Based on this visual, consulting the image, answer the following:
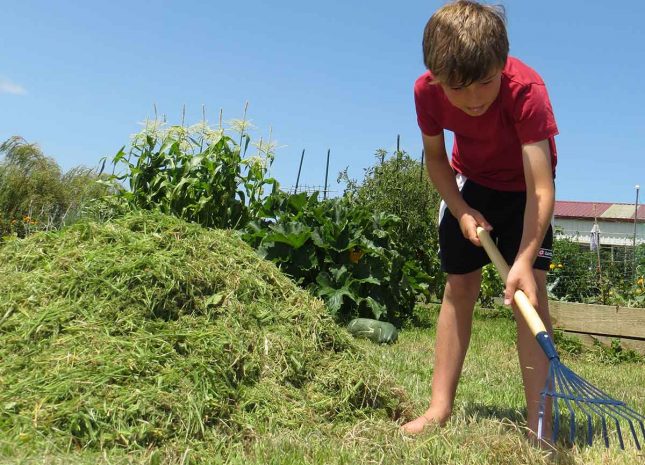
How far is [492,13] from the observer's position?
2.30 m

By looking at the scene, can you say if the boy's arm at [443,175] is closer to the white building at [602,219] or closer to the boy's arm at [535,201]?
the boy's arm at [535,201]

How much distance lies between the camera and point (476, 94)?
2.30m

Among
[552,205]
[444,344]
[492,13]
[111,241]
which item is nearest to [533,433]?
[444,344]

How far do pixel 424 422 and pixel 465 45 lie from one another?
1397 millimetres

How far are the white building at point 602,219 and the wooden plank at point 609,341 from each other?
17.1 m

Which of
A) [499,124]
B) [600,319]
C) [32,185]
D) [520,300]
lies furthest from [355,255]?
[32,185]

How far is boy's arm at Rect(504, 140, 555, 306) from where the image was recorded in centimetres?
231

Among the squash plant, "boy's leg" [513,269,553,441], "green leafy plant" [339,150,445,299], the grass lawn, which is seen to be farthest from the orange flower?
"boy's leg" [513,269,553,441]

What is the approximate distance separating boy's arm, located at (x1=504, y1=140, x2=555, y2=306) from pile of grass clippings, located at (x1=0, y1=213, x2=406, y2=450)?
864 mm

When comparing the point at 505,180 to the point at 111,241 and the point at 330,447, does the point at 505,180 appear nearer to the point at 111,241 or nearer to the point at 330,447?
the point at 330,447

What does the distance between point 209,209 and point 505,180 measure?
305 cm

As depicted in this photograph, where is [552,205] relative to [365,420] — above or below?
above

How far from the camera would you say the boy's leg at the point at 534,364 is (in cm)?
253

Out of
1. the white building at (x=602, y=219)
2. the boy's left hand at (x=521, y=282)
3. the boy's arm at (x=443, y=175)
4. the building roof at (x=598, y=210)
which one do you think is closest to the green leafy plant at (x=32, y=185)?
the boy's arm at (x=443, y=175)
